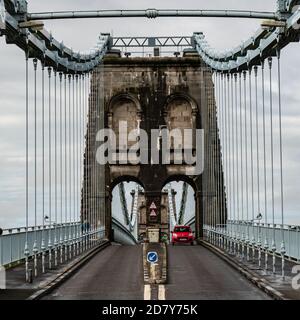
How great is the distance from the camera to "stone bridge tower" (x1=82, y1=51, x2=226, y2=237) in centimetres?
6191

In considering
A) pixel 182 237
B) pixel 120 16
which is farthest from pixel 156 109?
pixel 120 16

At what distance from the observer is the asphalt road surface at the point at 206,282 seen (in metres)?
23.6

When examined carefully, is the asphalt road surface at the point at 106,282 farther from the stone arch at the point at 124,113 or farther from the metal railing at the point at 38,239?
the stone arch at the point at 124,113

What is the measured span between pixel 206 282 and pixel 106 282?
10.5ft

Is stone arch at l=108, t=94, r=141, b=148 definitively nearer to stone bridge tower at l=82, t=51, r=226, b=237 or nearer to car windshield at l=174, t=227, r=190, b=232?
stone bridge tower at l=82, t=51, r=226, b=237

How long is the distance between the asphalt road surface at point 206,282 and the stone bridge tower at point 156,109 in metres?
23.6

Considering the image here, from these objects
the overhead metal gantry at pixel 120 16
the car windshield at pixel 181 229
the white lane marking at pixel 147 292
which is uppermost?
the overhead metal gantry at pixel 120 16

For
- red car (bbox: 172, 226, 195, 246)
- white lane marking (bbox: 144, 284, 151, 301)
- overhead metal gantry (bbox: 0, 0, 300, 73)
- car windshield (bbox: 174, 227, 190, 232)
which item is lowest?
white lane marking (bbox: 144, 284, 151, 301)

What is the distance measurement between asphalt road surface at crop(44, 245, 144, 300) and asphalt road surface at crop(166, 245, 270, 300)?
1142mm

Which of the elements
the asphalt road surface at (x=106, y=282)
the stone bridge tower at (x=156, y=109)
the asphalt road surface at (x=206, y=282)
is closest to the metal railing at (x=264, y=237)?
the asphalt road surface at (x=206, y=282)

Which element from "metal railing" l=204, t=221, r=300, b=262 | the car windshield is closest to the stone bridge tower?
the car windshield

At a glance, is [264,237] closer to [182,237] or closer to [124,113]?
[182,237]

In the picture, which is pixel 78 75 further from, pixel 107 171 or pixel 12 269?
pixel 12 269
